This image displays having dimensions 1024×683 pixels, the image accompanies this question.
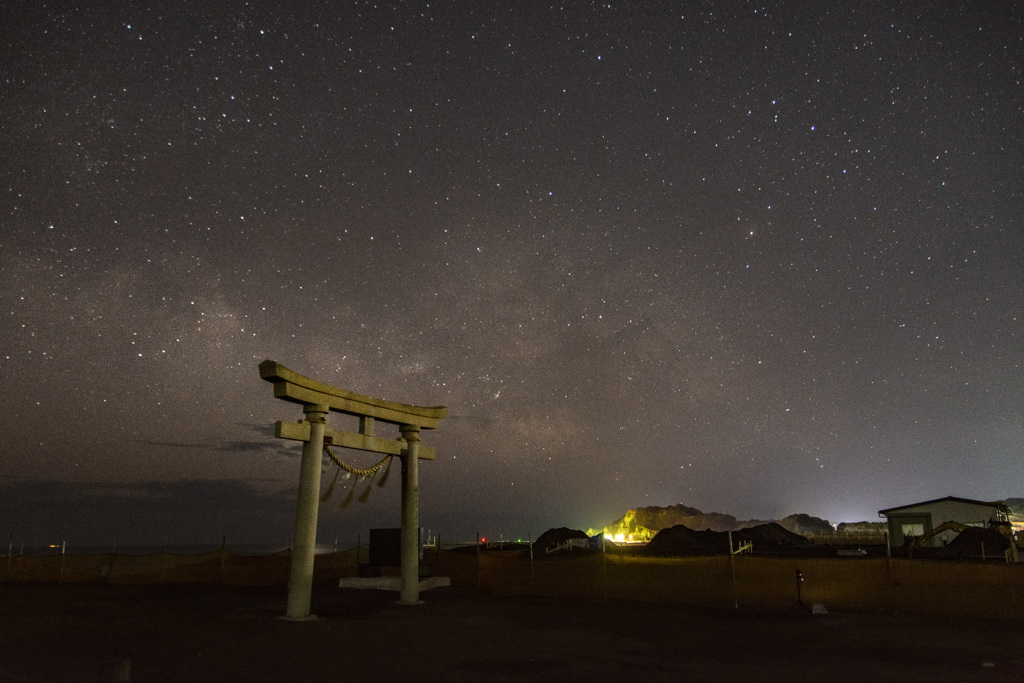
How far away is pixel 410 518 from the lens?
829 inches

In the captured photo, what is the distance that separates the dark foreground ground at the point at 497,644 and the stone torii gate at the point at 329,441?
1.09m

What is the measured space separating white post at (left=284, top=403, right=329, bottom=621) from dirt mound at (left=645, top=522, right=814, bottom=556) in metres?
38.7

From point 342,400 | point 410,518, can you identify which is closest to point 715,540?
point 410,518

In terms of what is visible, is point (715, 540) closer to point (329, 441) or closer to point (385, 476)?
point (385, 476)

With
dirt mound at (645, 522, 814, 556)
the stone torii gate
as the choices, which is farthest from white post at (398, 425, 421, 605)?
dirt mound at (645, 522, 814, 556)

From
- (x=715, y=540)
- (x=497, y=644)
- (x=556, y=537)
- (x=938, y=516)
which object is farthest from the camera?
(x=556, y=537)

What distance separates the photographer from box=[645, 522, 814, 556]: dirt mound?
172 ft

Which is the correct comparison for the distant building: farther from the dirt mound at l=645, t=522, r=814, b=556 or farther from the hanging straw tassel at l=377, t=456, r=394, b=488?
the hanging straw tassel at l=377, t=456, r=394, b=488

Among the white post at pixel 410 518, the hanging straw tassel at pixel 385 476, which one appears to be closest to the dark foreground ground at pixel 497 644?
the white post at pixel 410 518

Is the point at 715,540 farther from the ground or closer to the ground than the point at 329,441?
closer to the ground

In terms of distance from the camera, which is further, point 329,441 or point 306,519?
point 329,441

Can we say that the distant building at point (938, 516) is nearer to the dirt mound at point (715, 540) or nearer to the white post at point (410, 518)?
the dirt mound at point (715, 540)

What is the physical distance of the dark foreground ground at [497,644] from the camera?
1042 centimetres

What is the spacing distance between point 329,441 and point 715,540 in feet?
149
